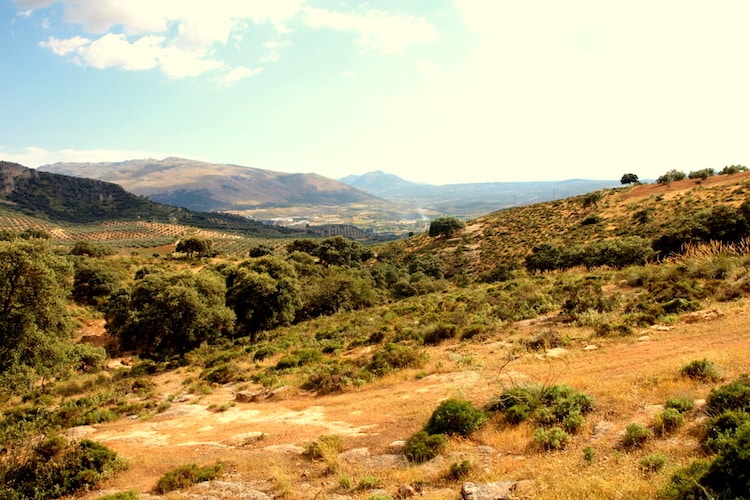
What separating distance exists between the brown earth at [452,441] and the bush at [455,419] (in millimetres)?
369

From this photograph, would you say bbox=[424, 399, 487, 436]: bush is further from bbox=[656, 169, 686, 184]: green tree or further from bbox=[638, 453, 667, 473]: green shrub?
bbox=[656, 169, 686, 184]: green tree

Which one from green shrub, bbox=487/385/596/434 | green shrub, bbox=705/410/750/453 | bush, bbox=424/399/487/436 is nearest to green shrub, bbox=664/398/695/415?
green shrub, bbox=705/410/750/453

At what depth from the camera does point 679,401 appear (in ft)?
30.8

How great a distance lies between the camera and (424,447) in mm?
10406

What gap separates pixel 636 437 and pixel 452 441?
14.0 feet

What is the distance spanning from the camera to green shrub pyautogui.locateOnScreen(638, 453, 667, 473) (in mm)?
7582

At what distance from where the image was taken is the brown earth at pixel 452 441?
8.58 metres

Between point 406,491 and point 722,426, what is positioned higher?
point 722,426

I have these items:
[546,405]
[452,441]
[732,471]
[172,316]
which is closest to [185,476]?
[452,441]

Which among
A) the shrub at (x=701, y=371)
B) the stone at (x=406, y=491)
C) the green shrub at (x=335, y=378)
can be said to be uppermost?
the shrub at (x=701, y=371)

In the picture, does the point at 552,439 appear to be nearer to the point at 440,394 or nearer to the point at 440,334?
the point at 440,394

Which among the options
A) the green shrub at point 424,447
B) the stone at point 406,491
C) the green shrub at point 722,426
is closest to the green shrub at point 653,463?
the green shrub at point 722,426

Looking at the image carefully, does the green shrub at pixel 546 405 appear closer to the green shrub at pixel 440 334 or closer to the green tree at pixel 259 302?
the green shrub at pixel 440 334

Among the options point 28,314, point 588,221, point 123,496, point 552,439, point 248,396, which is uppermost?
point 588,221
